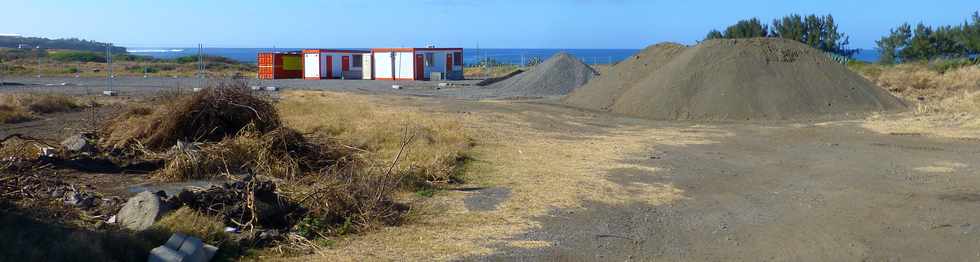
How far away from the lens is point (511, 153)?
15.8 metres

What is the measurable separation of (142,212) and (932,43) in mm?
64330

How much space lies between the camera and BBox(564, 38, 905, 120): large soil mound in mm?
25500

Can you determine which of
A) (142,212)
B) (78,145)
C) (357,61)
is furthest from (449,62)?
(142,212)

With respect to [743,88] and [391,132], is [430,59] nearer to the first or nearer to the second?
[743,88]

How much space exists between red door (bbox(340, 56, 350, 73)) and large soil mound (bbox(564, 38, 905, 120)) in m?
26.3

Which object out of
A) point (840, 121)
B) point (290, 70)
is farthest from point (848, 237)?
point (290, 70)

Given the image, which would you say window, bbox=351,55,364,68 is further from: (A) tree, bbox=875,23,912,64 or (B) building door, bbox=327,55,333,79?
(A) tree, bbox=875,23,912,64

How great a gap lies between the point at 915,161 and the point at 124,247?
1272 cm

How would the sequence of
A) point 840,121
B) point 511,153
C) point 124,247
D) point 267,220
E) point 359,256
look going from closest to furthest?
point 124,247 → point 359,256 → point 267,220 → point 511,153 → point 840,121

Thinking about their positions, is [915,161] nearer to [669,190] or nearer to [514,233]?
[669,190]

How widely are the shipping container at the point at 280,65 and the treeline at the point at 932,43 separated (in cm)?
4089

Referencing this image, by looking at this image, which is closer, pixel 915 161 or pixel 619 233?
pixel 619 233

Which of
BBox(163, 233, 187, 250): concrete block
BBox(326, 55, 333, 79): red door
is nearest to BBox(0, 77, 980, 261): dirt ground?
BBox(163, 233, 187, 250): concrete block

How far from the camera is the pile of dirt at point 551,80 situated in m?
39.1
